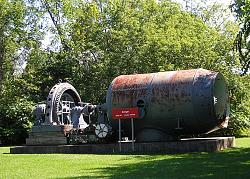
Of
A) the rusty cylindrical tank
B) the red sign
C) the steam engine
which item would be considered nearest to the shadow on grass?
the rusty cylindrical tank

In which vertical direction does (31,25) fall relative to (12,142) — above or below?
above

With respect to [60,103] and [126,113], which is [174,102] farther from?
[60,103]

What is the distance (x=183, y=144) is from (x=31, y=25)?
28.9 meters

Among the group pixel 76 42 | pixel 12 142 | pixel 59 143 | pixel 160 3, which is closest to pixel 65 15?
pixel 76 42

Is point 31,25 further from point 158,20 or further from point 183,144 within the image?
point 183,144

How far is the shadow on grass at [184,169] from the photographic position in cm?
1151

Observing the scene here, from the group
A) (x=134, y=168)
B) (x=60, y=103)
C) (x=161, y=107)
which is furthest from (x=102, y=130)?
(x=134, y=168)

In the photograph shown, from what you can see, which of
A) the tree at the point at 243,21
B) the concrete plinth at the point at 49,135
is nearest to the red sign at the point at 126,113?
the concrete plinth at the point at 49,135

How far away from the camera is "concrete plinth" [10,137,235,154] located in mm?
18734

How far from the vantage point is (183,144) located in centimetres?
1891

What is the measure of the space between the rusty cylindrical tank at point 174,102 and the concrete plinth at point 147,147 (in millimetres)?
853

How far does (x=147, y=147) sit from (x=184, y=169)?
6.67m

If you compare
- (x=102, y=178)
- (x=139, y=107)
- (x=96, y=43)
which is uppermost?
(x=96, y=43)

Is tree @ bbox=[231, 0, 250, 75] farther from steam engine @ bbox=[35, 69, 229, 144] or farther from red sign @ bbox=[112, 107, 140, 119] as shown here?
red sign @ bbox=[112, 107, 140, 119]
